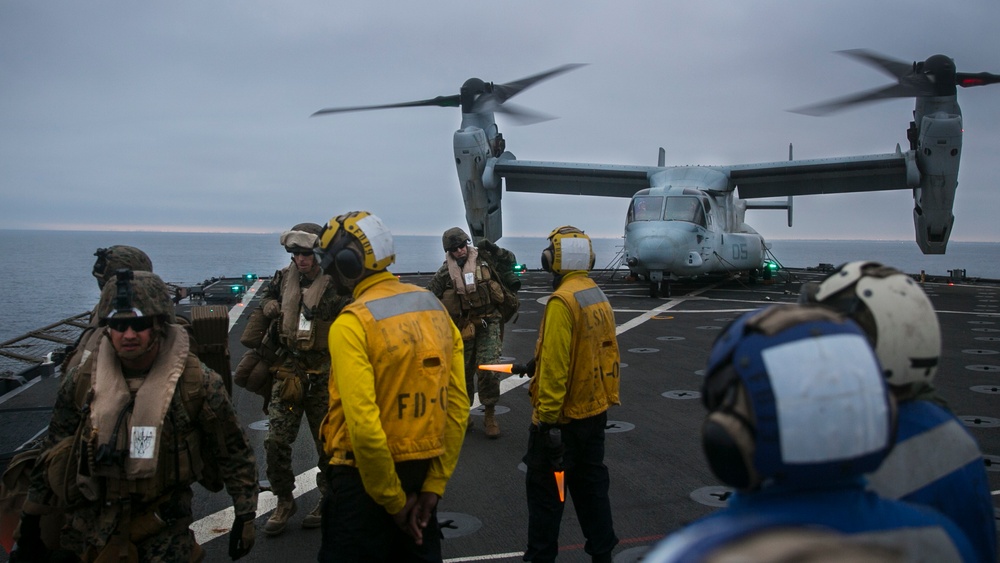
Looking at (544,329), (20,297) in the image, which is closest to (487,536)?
(544,329)

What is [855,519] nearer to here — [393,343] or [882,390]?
[882,390]

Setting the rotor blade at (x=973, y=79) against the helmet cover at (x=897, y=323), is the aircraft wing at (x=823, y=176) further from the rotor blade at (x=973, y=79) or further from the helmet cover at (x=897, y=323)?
the helmet cover at (x=897, y=323)

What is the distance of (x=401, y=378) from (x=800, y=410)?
6.44ft

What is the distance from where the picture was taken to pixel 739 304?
19.2 m

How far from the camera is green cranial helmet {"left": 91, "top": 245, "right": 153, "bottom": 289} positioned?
424 cm

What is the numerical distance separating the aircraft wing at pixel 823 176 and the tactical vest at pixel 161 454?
78.8ft

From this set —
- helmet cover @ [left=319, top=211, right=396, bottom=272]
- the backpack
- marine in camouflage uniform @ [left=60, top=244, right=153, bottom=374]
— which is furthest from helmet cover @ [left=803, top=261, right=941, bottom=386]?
the backpack

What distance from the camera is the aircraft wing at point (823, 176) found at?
23.5 m

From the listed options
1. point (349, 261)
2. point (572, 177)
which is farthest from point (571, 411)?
point (572, 177)

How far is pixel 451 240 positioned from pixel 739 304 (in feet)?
45.2

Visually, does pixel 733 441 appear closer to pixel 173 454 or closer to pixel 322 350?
pixel 173 454

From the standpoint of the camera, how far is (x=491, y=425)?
7312 mm

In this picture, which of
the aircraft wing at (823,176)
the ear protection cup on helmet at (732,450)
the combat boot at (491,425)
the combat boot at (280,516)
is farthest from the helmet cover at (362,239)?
the aircraft wing at (823,176)

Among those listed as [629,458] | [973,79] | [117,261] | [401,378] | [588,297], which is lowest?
[629,458]
